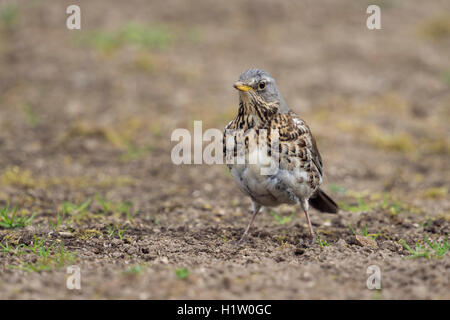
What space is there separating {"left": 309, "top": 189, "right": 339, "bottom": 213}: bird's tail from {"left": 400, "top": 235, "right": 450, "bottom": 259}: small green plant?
101 centimetres

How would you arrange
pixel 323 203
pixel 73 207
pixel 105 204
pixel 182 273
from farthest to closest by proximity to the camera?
pixel 105 204 → pixel 73 207 → pixel 323 203 → pixel 182 273

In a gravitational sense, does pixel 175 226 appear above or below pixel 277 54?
below

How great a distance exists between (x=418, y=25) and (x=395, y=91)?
4.00m

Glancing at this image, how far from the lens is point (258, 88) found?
5.46 meters

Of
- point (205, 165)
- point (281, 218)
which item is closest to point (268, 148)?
point (281, 218)

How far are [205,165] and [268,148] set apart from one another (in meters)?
3.83

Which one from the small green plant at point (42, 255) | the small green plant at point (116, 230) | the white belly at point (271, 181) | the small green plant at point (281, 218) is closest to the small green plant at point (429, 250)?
the white belly at point (271, 181)

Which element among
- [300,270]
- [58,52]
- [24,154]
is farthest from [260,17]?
[300,270]

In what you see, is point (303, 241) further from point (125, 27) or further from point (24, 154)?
point (125, 27)

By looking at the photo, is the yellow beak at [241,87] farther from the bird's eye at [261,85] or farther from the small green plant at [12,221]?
the small green plant at [12,221]

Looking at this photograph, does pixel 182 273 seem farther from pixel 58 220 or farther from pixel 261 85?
pixel 58 220

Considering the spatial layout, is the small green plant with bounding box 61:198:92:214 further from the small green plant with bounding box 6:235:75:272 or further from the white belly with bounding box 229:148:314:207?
the white belly with bounding box 229:148:314:207

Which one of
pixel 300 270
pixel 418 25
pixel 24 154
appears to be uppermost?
pixel 418 25

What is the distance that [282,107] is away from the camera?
18.3 ft
